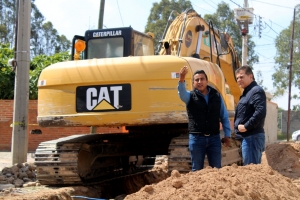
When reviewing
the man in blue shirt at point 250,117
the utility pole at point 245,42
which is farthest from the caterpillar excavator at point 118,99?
the utility pole at point 245,42

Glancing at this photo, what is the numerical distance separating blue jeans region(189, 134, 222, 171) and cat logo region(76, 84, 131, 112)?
1.36 m

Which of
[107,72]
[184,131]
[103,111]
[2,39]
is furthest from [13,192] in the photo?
[2,39]

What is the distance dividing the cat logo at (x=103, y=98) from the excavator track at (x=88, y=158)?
3.11 ft

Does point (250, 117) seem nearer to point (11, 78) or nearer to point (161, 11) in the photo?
point (11, 78)

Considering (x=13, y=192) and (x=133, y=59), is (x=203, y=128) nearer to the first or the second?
(x=133, y=59)

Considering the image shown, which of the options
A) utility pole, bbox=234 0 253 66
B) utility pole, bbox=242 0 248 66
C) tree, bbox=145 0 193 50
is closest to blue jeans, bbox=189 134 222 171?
utility pole, bbox=242 0 248 66

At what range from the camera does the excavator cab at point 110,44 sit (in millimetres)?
8445

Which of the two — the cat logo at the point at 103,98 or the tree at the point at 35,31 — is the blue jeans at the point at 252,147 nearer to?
the cat logo at the point at 103,98

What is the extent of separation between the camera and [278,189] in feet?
16.9

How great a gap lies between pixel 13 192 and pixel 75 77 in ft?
6.16

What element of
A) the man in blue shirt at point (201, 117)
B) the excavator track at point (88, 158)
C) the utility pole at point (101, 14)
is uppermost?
the utility pole at point (101, 14)

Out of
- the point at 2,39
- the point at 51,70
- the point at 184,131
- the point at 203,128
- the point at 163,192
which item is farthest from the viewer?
the point at 2,39

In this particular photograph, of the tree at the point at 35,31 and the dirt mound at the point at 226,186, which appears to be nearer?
the dirt mound at the point at 226,186

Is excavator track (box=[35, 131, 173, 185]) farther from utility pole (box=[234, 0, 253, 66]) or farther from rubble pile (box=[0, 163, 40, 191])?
utility pole (box=[234, 0, 253, 66])
